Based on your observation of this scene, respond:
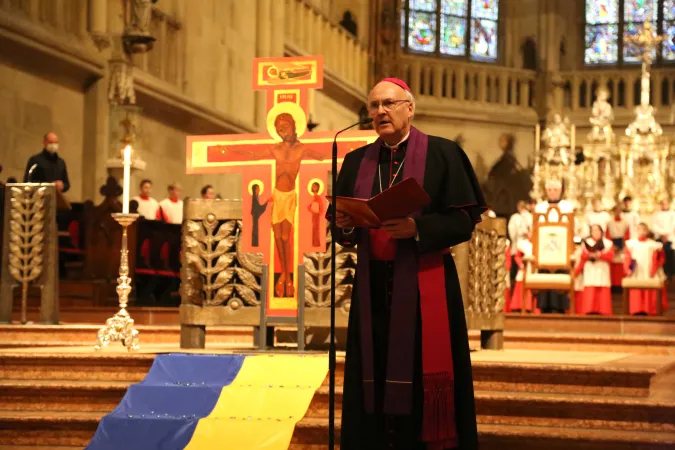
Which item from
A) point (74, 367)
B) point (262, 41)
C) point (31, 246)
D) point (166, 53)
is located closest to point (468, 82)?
point (262, 41)

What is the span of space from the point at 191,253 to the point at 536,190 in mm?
15557

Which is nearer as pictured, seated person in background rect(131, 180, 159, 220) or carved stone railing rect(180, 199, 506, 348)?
carved stone railing rect(180, 199, 506, 348)

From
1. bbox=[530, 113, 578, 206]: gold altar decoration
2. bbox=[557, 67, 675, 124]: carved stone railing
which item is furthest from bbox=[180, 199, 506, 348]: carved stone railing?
bbox=[557, 67, 675, 124]: carved stone railing

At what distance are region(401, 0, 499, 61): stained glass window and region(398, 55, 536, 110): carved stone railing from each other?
75cm

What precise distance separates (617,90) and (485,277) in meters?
20.0

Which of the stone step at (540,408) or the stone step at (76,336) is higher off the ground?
the stone step at (76,336)

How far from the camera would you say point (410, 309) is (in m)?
4.40

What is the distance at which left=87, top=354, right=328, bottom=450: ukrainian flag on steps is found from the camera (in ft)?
18.7

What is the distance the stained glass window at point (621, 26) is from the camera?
91.2ft

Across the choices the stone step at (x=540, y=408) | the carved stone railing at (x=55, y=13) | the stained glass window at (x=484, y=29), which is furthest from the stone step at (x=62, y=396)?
the stained glass window at (x=484, y=29)

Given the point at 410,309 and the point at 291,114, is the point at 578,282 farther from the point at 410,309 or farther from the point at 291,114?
the point at 410,309

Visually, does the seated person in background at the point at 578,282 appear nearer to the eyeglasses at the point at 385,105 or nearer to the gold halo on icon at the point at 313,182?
the gold halo on icon at the point at 313,182

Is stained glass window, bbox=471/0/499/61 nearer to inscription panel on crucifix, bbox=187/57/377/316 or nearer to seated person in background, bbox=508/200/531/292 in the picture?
seated person in background, bbox=508/200/531/292

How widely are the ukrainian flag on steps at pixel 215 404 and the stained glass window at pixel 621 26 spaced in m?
22.9
